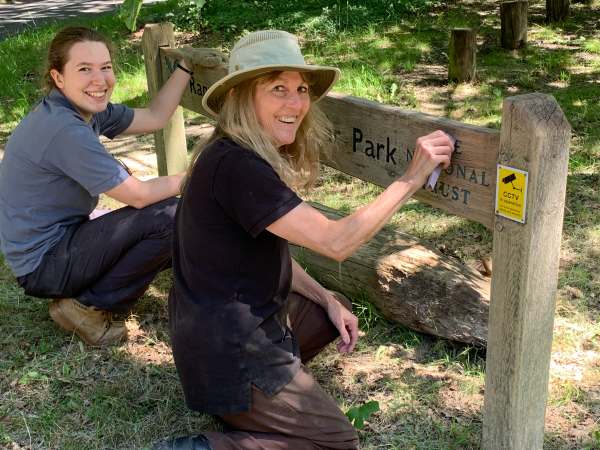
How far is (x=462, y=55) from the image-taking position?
651cm

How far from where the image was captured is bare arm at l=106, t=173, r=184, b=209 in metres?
3.28

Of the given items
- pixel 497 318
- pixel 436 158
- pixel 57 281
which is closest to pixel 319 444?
pixel 497 318

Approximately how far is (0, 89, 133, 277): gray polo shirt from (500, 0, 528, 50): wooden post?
5.15 m

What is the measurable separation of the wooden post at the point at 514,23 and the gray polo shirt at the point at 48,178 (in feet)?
16.9

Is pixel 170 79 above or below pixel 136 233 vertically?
above

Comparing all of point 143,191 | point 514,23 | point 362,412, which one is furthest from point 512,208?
point 514,23

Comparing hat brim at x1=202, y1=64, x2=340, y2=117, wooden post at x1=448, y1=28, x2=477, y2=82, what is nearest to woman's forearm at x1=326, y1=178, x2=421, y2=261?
hat brim at x1=202, y1=64, x2=340, y2=117

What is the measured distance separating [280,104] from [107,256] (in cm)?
129

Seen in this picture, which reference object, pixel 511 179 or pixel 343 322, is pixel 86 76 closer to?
pixel 343 322

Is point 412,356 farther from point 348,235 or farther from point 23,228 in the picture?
point 23,228

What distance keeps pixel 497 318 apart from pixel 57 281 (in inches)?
76.4

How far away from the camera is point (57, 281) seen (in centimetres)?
338

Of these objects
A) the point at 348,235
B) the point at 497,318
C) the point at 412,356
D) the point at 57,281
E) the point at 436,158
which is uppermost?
the point at 436,158

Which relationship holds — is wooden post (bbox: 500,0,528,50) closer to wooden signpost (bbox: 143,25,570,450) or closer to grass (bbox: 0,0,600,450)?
grass (bbox: 0,0,600,450)
